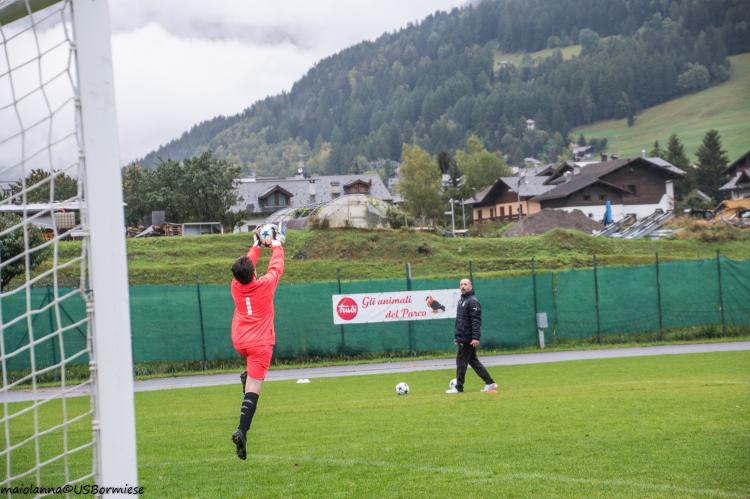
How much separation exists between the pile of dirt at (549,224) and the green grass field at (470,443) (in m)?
52.6

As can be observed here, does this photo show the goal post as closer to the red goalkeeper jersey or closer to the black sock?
the black sock

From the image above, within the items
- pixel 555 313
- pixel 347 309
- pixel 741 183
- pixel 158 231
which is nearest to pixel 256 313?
pixel 347 309

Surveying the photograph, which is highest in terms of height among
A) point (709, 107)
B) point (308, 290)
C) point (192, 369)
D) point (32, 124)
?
point (709, 107)

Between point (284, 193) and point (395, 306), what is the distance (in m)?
68.2

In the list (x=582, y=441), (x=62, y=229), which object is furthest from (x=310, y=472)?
(x=62, y=229)

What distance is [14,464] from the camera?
10.2 meters

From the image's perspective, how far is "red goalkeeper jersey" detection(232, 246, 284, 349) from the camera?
9.55 metres

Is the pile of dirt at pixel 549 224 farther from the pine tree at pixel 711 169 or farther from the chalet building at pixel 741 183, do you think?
the pine tree at pixel 711 169

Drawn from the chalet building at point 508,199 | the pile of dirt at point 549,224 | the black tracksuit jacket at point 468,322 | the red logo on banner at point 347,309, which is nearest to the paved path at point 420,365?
the red logo on banner at point 347,309

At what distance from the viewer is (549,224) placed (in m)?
70.3

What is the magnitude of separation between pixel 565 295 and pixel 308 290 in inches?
332

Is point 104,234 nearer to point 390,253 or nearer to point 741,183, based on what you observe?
point 390,253

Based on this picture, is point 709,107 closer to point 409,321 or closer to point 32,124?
point 409,321

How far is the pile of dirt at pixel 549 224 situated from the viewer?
69.7m
